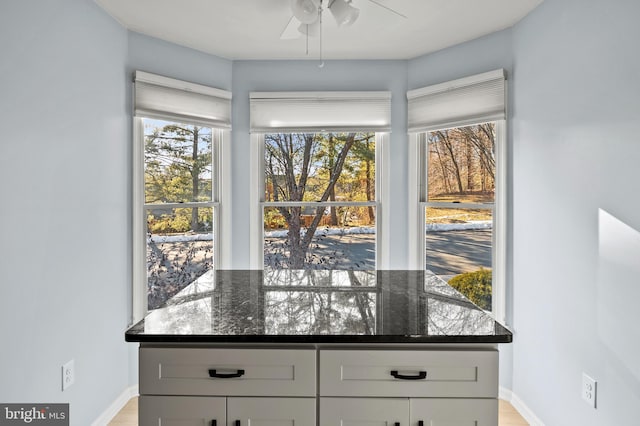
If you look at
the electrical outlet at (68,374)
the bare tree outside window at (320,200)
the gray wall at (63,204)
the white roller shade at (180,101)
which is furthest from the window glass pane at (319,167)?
the electrical outlet at (68,374)

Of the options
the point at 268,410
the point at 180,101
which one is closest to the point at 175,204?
the point at 180,101

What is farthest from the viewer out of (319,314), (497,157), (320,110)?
(320,110)

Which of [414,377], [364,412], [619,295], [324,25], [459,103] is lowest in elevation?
[364,412]

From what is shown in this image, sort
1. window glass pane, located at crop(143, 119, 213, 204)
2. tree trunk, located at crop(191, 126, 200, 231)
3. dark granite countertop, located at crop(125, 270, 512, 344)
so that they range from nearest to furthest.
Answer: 1. dark granite countertop, located at crop(125, 270, 512, 344)
2. window glass pane, located at crop(143, 119, 213, 204)
3. tree trunk, located at crop(191, 126, 200, 231)

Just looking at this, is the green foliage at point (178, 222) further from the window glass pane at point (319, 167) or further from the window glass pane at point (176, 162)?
the window glass pane at point (319, 167)

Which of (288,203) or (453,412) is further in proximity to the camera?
(288,203)

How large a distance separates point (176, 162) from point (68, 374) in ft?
5.22

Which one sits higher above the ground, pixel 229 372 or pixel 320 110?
pixel 320 110

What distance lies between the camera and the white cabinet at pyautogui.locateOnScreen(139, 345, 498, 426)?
1276 millimetres

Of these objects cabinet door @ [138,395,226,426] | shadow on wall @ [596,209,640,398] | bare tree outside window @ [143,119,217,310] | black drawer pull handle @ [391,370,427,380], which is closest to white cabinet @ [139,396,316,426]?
cabinet door @ [138,395,226,426]

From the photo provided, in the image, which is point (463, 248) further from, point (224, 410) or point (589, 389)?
point (224, 410)

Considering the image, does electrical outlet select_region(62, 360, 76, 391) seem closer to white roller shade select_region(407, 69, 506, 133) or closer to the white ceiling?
the white ceiling

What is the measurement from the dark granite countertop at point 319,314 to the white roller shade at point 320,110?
173 cm

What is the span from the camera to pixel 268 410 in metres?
1.28
